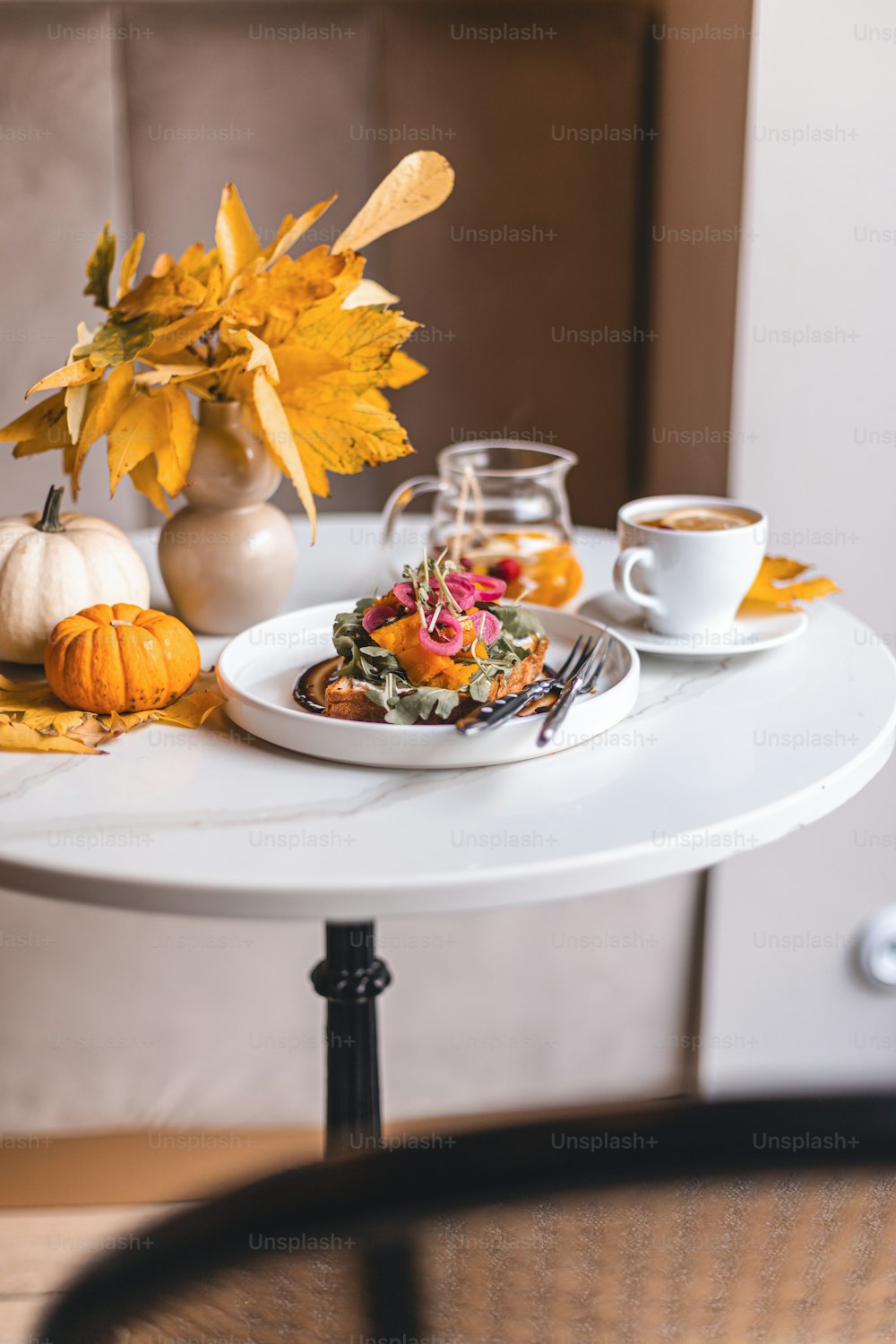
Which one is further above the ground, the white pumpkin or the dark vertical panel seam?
the dark vertical panel seam

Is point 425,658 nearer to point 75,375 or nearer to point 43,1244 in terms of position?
point 75,375

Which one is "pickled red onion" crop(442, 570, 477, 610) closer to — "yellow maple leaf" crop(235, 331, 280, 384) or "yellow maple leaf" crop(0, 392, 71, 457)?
"yellow maple leaf" crop(235, 331, 280, 384)

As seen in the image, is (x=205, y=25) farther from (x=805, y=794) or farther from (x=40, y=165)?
(x=805, y=794)

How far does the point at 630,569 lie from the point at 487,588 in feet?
0.48

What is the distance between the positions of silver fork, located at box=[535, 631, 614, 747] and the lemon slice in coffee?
0.15m

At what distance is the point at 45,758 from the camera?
860mm

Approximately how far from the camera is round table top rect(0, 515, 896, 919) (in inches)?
27.2

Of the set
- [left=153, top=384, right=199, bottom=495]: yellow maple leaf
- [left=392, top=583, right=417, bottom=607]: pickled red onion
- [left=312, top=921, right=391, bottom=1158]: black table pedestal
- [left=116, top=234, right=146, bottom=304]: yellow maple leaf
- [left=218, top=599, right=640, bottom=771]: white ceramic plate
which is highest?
[left=116, top=234, right=146, bottom=304]: yellow maple leaf

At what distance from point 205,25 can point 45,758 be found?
1173 millimetres

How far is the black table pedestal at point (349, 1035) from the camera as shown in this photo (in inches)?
43.6

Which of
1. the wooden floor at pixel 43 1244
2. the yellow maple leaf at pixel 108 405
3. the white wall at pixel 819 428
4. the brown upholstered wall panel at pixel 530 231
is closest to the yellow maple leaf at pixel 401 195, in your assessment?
the yellow maple leaf at pixel 108 405

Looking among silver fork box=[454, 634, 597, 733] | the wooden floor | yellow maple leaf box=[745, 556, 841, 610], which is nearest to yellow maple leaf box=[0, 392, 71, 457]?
silver fork box=[454, 634, 597, 733]

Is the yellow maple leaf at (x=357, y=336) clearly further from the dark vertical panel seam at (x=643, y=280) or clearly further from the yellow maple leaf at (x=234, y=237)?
the dark vertical panel seam at (x=643, y=280)

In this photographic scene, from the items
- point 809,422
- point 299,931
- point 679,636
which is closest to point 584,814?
point 679,636
